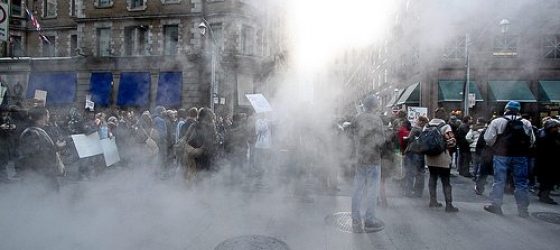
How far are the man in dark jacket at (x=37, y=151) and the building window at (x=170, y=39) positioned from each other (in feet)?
10.3

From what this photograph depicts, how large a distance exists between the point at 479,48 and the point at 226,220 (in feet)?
18.1

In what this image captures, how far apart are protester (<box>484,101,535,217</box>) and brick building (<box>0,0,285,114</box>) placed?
170 inches

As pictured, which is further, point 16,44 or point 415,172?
point 16,44

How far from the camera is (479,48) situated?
20.9 ft

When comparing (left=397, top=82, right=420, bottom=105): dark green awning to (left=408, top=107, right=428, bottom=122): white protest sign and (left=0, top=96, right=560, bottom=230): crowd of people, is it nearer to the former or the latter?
(left=408, top=107, right=428, bottom=122): white protest sign

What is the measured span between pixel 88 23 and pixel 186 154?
3.65 m

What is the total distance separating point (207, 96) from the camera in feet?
26.5

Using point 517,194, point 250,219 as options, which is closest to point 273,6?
point 250,219

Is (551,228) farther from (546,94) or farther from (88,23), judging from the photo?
(88,23)

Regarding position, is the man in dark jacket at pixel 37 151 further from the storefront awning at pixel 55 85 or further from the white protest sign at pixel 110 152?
the storefront awning at pixel 55 85

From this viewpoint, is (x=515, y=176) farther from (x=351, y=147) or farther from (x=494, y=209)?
(x=351, y=147)

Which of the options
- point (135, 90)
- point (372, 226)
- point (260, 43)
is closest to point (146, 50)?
point (135, 90)

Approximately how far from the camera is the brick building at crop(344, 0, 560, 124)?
17.6ft

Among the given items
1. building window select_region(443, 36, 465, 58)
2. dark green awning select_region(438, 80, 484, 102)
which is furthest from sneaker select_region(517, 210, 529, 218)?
dark green awning select_region(438, 80, 484, 102)
